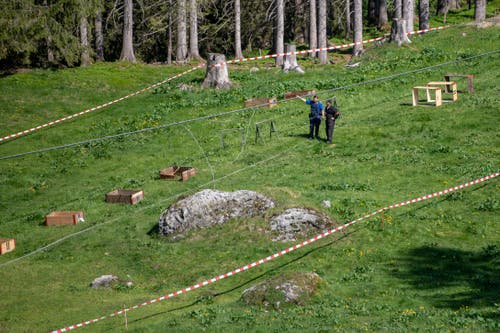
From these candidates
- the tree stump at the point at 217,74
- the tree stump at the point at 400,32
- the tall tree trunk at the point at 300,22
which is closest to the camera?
the tree stump at the point at 217,74

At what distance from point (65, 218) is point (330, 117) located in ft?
36.4

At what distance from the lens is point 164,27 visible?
54.5 meters

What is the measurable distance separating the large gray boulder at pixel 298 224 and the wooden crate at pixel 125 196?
20.9ft

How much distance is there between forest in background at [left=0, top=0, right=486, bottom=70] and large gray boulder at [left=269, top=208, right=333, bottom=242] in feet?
83.9

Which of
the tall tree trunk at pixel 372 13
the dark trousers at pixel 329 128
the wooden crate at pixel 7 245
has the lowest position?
the wooden crate at pixel 7 245

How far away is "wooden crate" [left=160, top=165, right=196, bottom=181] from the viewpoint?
28.0 meters

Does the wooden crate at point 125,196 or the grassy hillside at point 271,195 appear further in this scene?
the wooden crate at point 125,196

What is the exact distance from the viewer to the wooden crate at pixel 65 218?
25250 mm

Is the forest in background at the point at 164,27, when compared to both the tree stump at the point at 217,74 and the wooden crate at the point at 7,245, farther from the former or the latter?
the wooden crate at the point at 7,245

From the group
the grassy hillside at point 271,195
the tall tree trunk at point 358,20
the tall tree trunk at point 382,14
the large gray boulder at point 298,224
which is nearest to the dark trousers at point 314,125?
the grassy hillside at point 271,195

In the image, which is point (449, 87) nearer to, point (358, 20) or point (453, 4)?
point (358, 20)

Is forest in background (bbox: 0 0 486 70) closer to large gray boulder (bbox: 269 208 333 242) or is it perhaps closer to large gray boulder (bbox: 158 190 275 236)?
large gray boulder (bbox: 158 190 275 236)

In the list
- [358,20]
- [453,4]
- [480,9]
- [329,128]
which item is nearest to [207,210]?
[329,128]

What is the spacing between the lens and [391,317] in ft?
51.6
